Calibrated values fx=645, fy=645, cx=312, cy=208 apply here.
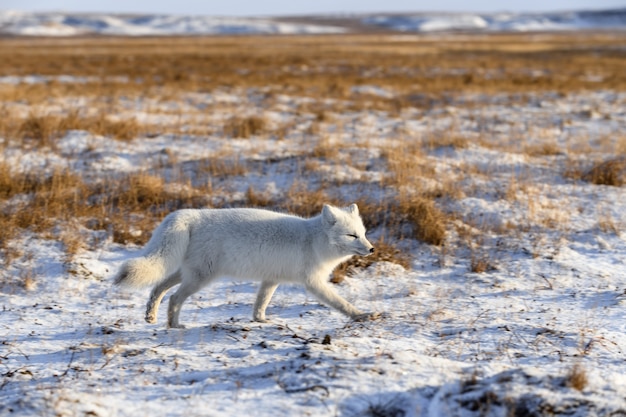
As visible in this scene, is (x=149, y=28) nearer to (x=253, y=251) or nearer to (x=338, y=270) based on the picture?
(x=338, y=270)

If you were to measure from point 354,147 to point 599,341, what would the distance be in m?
7.54

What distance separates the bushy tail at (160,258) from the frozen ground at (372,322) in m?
0.47

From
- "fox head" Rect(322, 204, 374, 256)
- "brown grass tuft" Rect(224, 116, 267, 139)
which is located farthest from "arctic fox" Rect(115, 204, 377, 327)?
"brown grass tuft" Rect(224, 116, 267, 139)

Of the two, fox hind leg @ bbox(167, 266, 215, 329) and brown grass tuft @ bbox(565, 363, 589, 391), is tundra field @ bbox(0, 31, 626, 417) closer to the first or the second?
brown grass tuft @ bbox(565, 363, 589, 391)

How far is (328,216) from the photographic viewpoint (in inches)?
212

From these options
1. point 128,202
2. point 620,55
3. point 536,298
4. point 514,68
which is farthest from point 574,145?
point 620,55

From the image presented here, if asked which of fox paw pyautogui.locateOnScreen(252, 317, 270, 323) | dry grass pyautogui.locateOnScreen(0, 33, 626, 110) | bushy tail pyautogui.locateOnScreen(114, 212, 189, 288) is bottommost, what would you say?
fox paw pyautogui.locateOnScreen(252, 317, 270, 323)

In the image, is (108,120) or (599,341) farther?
(108,120)

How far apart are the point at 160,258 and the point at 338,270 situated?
2.36 meters

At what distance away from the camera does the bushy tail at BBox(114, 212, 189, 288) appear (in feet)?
15.8

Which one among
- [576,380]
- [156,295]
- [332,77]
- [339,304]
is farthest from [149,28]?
[576,380]

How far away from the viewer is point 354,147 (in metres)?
12.0

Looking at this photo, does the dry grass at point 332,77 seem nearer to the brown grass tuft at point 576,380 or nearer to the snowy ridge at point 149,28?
the brown grass tuft at point 576,380

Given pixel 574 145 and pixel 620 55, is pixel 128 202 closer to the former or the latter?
pixel 574 145
